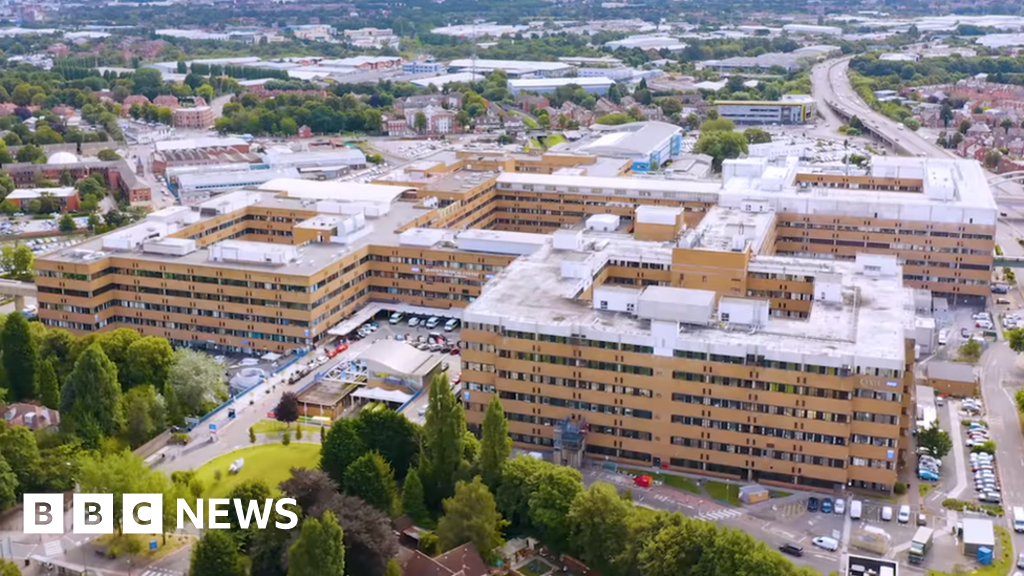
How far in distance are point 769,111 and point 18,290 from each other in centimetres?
8655

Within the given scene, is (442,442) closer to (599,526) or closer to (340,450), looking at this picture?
(340,450)

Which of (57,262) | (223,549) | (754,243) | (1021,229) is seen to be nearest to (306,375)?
(57,262)

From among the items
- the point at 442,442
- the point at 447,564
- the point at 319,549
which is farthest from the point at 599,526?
the point at 319,549

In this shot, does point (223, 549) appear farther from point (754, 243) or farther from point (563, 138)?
point (563, 138)

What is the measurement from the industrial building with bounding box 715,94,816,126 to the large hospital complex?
48542 millimetres

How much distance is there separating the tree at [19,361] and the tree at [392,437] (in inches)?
598

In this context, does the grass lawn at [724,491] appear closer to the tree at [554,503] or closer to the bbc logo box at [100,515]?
the tree at [554,503]

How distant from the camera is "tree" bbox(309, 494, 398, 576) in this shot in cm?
2864

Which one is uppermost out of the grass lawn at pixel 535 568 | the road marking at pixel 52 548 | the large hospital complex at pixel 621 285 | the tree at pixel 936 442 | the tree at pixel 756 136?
the tree at pixel 756 136

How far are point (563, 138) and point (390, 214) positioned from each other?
176 feet

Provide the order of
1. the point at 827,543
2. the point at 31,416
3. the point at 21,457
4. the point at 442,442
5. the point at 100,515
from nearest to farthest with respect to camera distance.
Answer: the point at 100,515
the point at 827,543
the point at 442,442
the point at 21,457
the point at 31,416

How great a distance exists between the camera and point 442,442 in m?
33.1

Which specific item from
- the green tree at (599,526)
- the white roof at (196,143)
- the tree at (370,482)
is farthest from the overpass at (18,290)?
the white roof at (196,143)

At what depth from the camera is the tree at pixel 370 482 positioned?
3181 cm
